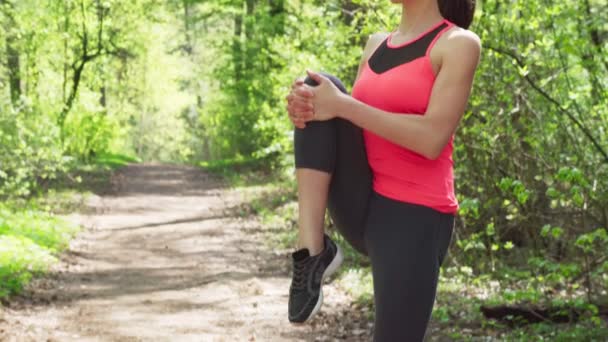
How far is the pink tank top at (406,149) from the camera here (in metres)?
2.37

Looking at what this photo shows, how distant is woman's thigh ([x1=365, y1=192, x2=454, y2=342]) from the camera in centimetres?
236

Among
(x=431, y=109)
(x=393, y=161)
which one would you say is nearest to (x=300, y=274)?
(x=393, y=161)

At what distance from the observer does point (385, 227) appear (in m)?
2.39

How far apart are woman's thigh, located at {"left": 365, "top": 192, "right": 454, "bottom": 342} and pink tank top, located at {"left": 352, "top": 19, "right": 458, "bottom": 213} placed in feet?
0.15

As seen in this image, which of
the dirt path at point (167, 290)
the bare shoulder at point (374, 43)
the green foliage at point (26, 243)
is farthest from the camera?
the green foliage at point (26, 243)

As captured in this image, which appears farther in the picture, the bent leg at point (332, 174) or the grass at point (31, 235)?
the grass at point (31, 235)

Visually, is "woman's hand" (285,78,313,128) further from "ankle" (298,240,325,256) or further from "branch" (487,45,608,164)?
"branch" (487,45,608,164)

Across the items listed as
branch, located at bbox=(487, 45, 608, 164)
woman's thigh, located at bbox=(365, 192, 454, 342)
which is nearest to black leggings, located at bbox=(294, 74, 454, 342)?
woman's thigh, located at bbox=(365, 192, 454, 342)

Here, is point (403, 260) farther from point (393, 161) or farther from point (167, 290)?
point (167, 290)

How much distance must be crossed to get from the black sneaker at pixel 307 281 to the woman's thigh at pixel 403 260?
17 cm

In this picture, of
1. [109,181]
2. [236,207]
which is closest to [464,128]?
[236,207]

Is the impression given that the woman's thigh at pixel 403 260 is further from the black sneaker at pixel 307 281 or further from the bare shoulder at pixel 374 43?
the bare shoulder at pixel 374 43

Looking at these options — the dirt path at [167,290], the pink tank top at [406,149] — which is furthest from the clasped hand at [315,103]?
the dirt path at [167,290]

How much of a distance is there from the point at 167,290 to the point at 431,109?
709 cm
